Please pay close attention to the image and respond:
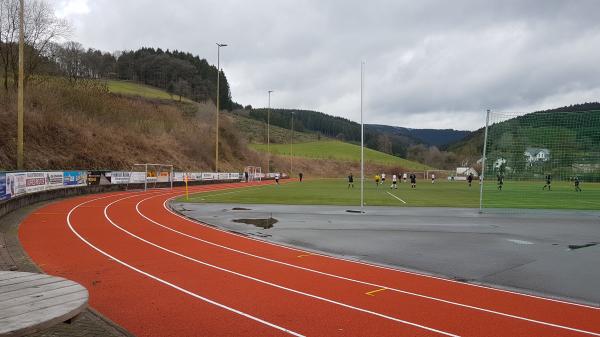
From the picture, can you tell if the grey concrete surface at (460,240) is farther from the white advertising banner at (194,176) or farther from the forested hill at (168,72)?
the forested hill at (168,72)

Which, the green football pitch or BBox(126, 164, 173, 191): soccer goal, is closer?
the green football pitch

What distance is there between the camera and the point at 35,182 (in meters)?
24.0

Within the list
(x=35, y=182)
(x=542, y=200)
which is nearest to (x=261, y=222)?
(x=35, y=182)

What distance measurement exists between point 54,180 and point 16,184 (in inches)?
271

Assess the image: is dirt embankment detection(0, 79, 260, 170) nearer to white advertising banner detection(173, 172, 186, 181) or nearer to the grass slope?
white advertising banner detection(173, 172, 186, 181)

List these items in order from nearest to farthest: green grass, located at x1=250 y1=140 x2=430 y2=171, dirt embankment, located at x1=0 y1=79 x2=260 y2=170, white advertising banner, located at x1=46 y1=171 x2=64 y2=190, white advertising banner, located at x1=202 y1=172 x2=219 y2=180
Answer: white advertising banner, located at x1=46 y1=171 x2=64 y2=190 < dirt embankment, located at x1=0 y1=79 x2=260 y2=170 < white advertising banner, located at x1=202 y1=172 x2=219 y2=180 < green grass, located at x1=250 y1=140 x2=430 y2=171

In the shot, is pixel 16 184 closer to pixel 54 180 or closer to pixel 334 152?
pixel 54 180

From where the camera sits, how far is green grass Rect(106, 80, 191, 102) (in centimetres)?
10184

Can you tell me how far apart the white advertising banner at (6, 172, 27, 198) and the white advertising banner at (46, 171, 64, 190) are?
410 cm

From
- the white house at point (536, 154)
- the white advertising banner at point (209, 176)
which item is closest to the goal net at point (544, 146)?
the white house at point (536, 154)

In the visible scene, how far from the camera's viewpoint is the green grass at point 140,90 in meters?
102

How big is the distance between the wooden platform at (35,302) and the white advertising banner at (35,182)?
63.1ft

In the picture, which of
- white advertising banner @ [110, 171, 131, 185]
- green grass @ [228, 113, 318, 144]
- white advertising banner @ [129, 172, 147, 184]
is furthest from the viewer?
green grass @ [228, 113, 318, 144]

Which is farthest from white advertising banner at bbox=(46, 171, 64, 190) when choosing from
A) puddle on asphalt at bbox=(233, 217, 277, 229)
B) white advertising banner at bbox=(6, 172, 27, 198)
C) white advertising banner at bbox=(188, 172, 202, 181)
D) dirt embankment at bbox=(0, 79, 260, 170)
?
white advertising banner at bbox=(188, 172, 202, 181)
